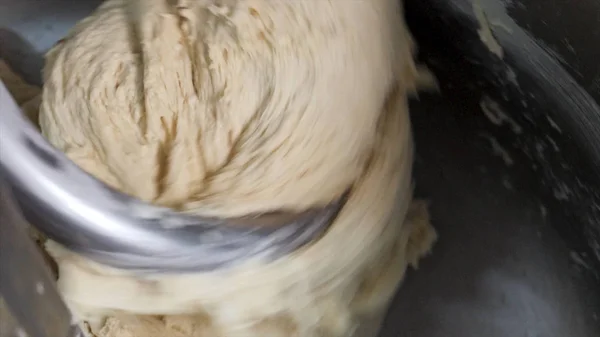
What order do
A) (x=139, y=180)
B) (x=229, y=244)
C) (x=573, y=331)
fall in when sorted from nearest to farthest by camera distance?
(x=229, y=244) → (x=139, y=180) → (x=573, y=331)

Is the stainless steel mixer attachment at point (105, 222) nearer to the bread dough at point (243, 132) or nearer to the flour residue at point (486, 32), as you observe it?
the bread dough at point (243, 132)

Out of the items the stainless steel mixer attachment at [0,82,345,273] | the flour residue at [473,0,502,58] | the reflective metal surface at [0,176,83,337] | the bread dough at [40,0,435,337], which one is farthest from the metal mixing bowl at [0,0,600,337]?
the reflective metal surface at [0,176,83,337]

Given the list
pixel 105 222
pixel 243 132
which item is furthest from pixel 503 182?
pixel 105 222

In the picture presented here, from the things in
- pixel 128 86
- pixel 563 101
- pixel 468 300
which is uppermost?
pixel 563 101

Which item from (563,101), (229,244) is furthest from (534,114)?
(229,244)

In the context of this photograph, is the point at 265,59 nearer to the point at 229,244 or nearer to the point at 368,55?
the point at 368,55

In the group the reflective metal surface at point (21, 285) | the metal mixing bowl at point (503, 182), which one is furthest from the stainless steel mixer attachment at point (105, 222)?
the metal mixing bowl at point (503, 182)

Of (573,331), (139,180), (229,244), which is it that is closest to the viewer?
(229,244)
